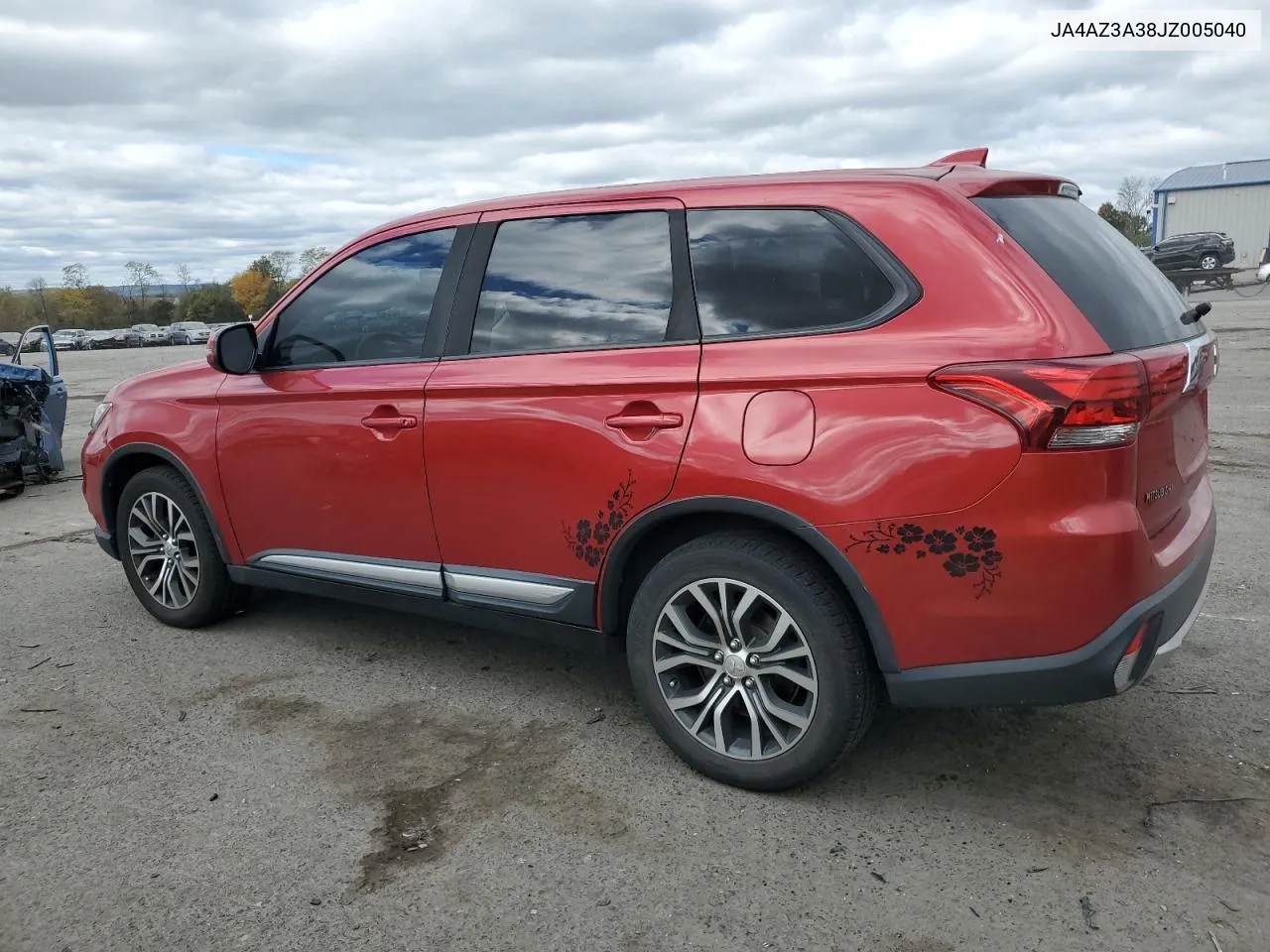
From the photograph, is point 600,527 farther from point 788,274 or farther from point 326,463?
point 326,463

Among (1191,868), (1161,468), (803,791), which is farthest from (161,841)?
(1161,468)

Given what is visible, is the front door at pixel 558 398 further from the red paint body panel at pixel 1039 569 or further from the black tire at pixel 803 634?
the red paint body panel at pixel 1039 569

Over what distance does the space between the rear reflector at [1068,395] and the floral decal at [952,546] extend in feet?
0.91

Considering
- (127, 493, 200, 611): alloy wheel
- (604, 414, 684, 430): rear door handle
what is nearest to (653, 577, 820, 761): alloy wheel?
(604, 414, 684, 430): rear door handle

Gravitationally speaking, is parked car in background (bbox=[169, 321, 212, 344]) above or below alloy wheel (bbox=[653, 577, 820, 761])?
below

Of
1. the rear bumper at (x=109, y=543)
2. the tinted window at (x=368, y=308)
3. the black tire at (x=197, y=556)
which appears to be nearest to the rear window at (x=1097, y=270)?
the tinted window at (x=368, y=308)

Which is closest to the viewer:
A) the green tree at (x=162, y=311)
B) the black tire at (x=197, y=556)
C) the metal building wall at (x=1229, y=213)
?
the black tire at (x=197, y=556)

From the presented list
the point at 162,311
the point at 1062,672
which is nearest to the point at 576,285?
the point at 1062,672

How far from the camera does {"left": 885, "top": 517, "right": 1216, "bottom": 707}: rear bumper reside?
266 cm

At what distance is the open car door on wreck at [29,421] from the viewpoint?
8.59 meters

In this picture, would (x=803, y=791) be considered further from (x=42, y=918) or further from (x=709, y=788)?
(x=42, y=918)

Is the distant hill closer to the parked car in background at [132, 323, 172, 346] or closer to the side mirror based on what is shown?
the parked car in background at [132, 323, 172, 346]

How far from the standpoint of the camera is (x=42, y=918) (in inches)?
105

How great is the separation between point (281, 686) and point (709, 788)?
190 cm
